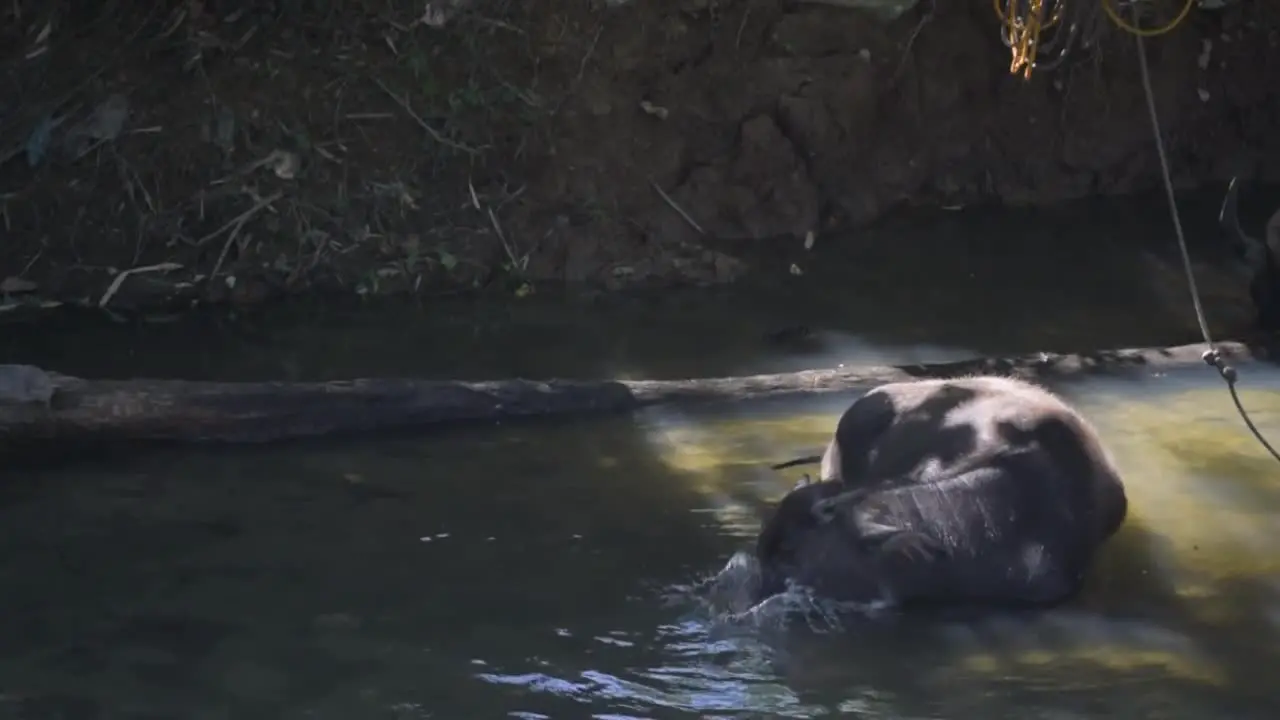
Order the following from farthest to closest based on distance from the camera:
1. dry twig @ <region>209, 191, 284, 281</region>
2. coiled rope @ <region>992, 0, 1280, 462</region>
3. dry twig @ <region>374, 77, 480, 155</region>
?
dry twig @ <region>374, 77, 480, 155</region> < dry twig @ <region>209, 191, 284, 281</region> < coiled rope @ <region>992, 0, 1280, 462</region>

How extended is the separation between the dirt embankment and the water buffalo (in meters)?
3.65

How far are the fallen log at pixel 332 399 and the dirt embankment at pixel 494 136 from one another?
2164 mm

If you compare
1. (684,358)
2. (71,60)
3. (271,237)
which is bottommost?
(684,358)

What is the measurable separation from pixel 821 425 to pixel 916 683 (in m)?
2.14

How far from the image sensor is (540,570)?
4871 millimetres

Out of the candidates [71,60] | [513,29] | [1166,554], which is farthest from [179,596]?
[513,29]

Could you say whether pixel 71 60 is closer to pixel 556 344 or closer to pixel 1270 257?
pixel 556 344

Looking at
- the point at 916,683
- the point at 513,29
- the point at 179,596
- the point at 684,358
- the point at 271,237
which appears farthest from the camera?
the point at 513,29

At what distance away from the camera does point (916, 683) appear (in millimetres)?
4168

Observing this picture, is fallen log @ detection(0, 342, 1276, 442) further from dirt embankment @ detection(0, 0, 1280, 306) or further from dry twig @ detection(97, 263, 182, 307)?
dirt embankment @ detection(0, 0, 1280, 306)

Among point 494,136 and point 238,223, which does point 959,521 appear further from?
point 494,136

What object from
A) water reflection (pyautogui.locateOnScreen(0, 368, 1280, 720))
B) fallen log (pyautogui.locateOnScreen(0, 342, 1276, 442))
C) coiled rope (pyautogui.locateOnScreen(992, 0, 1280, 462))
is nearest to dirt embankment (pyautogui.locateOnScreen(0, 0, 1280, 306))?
coiled rope (pyautogui.locateOnScreen(992, 0, 1280, 462))

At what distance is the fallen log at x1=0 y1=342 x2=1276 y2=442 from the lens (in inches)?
221

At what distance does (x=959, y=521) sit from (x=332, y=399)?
2422 millimetres
